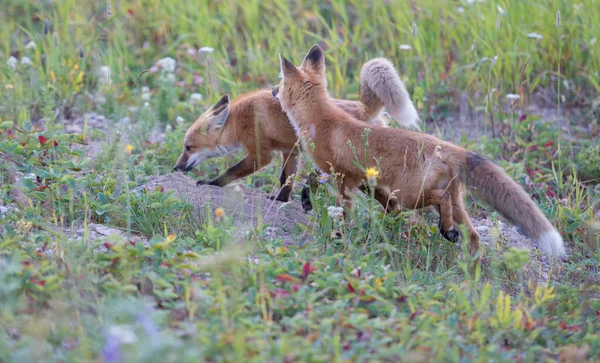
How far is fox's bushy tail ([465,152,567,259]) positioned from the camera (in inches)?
177

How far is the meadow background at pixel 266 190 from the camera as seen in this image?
3271 millimetres

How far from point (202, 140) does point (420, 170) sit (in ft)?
7.59

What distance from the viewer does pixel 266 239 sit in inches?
184

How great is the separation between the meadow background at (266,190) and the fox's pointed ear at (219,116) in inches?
19.1

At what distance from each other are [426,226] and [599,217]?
4.63 feet

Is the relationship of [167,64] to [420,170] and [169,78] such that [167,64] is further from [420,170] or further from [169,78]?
[420,170]

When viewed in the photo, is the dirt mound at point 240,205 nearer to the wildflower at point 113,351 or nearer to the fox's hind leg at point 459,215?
the fox's hind leg at point 459,215

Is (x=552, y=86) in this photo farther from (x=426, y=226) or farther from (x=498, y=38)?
(x=426, y=226)

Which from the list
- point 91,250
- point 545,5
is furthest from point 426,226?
point 545,5

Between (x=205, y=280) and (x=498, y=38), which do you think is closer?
(x=205, y=280)

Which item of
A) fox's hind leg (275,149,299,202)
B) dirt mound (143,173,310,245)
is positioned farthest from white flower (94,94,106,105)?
fox's hind leg (275,149,299,202)

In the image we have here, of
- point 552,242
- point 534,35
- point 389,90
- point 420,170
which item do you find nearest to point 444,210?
point 420,170

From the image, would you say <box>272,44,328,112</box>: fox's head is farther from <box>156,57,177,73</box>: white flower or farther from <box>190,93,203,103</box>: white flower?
<box>156,57,177,73</box>: white flower

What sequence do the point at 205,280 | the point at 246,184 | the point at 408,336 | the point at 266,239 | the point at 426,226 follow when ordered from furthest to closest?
the point at 246,184, the point at 426,226, the point at 266,239, the point at 205,280, the point at 408,336
